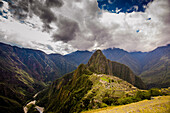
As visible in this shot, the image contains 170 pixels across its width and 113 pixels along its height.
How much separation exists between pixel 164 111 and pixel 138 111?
22.7 feet

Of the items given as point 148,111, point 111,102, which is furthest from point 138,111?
point 111,102

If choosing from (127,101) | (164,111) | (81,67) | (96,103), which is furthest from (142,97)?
(81,67)

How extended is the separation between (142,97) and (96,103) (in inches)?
1100

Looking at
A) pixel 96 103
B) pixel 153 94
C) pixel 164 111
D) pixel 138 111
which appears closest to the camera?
pixel 164 111

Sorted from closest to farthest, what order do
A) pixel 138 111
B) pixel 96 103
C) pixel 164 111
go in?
pixel 164 111 < pixel 138 111 < pixel 96 103

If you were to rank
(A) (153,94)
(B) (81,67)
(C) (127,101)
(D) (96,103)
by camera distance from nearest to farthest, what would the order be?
1. (C) (127,101)
2. (A) (153,94)
3. (D) (96,103)
4. (B) (81,67)

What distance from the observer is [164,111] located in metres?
23.3

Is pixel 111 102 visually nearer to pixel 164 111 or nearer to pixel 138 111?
pixel 138 111

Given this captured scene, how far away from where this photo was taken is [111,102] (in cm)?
4822

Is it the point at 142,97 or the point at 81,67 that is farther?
the point at 81,67

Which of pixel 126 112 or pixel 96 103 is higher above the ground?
pixel 126 112

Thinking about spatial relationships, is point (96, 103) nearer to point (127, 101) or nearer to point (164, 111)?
point (127, 101)

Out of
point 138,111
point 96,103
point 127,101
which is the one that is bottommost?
point 96,103

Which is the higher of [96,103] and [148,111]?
[148,111]
